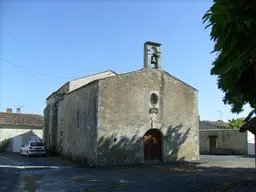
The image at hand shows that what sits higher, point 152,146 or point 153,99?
point 153,99

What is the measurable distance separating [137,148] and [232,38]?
55.9 feet

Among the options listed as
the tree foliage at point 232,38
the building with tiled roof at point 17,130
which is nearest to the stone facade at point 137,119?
the tree foliage at point 232,38

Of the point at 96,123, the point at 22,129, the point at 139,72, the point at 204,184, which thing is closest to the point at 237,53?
the point at 204,184

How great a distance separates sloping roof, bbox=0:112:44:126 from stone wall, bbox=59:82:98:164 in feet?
58.9

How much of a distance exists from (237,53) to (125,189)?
332 inches

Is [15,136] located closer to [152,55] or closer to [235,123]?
[152,55]

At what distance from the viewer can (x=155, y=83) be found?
822 inches

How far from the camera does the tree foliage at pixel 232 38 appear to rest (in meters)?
2.76

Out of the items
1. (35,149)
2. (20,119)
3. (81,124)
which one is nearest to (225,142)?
(81,124)

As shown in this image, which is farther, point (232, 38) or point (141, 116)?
point (141, 116)

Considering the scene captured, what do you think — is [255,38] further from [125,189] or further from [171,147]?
[171,147]

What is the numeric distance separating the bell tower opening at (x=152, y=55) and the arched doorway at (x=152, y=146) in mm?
4572

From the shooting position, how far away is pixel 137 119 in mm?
19812

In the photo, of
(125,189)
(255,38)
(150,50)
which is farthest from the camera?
(150,50)
